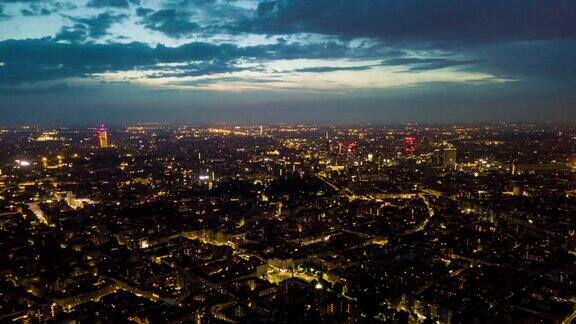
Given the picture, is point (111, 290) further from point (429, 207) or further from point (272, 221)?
point (429, 207)

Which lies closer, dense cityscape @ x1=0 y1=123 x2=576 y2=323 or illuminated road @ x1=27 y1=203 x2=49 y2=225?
dense cityscape @ x1=0 y1=123 x2=576 y2=323

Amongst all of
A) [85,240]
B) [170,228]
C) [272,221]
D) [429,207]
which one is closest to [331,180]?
[429,207]

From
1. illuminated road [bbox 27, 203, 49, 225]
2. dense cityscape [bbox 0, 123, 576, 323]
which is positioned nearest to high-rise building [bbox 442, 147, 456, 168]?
dense cityscape [bbox 0, 123, 576, 323]

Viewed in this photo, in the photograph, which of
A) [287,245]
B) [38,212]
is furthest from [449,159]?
[38,212]

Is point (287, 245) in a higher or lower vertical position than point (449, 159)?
higher

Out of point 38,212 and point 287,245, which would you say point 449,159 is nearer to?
point 287,245

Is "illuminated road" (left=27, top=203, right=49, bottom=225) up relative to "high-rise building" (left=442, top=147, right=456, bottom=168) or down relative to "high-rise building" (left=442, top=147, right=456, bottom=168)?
up

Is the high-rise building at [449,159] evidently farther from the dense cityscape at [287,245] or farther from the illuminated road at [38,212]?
the illuminated road at [38,212]

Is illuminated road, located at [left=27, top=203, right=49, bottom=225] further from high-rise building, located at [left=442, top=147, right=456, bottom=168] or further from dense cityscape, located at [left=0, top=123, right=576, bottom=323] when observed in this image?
high-rise building, located at [left=442, top=147, right=456, bottom=168]

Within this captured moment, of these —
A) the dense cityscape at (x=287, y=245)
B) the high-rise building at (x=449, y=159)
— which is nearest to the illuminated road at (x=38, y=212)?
the dense cityscape at (x=287, y=245)
